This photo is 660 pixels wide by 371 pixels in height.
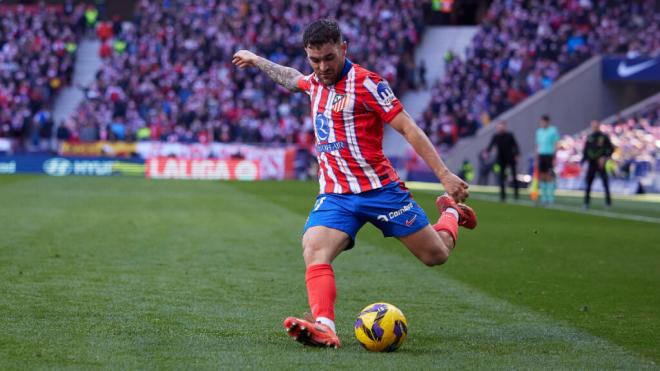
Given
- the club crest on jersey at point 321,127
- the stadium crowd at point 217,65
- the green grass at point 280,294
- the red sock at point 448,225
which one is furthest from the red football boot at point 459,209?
the stadium crowd at point 217,65

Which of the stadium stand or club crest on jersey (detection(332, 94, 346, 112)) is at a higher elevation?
club crest on jersey (detection(332, 94, 346, 112))

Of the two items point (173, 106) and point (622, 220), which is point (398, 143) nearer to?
Result: point (173, 106)

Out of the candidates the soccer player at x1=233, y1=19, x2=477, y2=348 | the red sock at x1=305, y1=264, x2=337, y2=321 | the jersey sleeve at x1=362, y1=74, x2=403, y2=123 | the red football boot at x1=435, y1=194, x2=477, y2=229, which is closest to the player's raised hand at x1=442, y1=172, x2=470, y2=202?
the soccer player at x1=233, y1=19, x2=477, y2=348

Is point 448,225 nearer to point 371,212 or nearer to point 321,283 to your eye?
point 371,212

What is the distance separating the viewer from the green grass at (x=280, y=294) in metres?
6.87

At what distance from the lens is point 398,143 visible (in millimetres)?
48594

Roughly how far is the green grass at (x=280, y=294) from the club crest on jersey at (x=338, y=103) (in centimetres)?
154

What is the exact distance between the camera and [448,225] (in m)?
8.55

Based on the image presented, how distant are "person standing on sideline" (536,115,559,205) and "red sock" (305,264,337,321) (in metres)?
21.0

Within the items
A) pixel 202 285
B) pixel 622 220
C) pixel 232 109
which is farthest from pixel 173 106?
pixel 202 285

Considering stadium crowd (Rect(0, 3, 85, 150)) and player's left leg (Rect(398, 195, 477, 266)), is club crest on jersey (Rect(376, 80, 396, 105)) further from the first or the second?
stadium crowd (Rect(0, 3, 85, 150))

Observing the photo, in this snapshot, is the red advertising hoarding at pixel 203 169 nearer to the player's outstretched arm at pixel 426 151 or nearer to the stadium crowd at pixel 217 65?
the stadium crowd at pixel 217 65

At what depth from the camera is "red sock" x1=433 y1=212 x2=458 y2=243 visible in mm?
8438

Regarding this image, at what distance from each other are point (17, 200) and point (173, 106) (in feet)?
82.1
